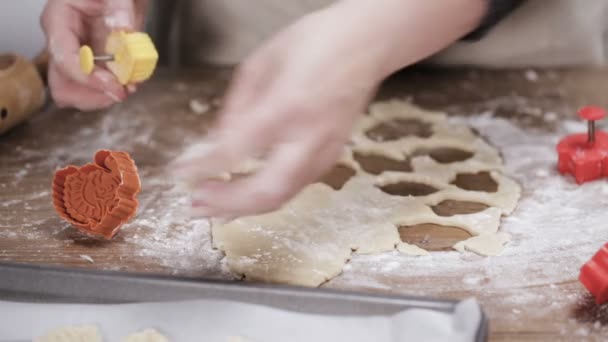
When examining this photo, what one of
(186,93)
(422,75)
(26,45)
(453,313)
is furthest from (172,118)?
(453,313)

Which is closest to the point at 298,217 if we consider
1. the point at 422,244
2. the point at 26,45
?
the point at 422,244

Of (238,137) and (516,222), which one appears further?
(516,222)

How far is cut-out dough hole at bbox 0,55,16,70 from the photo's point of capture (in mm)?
1127

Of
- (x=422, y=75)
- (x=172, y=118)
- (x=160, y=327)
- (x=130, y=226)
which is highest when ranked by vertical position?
(x=422, y=75)

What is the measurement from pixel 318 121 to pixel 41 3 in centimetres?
72

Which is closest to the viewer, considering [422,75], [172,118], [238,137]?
[238,137]

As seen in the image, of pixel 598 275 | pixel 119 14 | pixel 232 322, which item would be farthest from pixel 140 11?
pixel 598 275

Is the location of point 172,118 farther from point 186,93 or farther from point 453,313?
point 453,313

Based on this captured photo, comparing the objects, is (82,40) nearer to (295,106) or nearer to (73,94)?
A: (73,94)

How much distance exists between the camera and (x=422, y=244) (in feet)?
2.90

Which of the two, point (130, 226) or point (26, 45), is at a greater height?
point (26, 45)

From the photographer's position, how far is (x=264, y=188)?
2.24ft

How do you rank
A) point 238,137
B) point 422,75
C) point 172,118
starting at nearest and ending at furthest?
point 238,137 → point 172,118 → point 422,75

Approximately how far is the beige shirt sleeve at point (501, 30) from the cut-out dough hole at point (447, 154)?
0.23m
